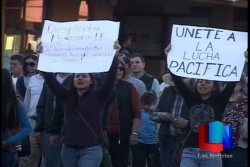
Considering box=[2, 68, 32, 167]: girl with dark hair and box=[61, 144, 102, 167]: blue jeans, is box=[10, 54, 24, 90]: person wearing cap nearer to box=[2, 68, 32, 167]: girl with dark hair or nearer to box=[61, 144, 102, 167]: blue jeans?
box=[61, 144, 102, 167]: blue jeans

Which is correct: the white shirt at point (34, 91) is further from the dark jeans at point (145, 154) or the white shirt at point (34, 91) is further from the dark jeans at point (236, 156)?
the dark jeans at point (236, 156)

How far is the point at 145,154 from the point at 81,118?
7.40 ft

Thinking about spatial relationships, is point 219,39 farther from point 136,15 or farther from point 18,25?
point 136,15

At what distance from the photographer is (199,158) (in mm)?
7840

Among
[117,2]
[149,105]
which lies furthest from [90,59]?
[117,2]

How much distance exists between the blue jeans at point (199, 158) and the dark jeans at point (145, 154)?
1850 millimetres

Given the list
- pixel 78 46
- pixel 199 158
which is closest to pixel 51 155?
pixel 78 46

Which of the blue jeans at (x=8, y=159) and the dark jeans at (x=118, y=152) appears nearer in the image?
the blue jeans at (x=8, y=159)

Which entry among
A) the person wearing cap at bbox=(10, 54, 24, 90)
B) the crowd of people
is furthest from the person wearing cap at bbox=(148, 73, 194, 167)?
the person wearing cap at bbox=(10, 54, 24, 90)

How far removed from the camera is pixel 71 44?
8.12m

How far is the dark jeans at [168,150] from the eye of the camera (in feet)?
28.2

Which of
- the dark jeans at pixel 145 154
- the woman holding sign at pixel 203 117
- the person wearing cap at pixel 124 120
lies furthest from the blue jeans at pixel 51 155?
the woman holding sign at pixel 203 117

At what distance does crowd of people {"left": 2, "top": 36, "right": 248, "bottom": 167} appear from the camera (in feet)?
25.4

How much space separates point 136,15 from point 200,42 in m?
9.92
